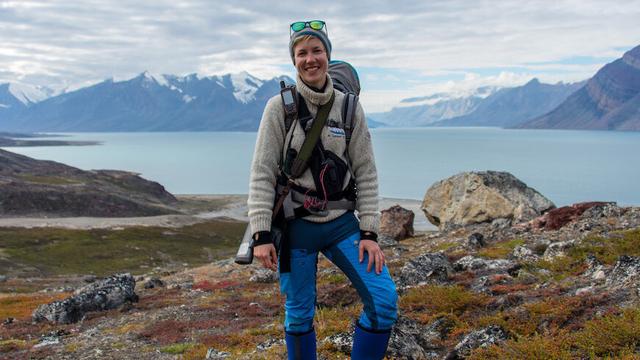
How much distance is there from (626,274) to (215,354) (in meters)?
8.34

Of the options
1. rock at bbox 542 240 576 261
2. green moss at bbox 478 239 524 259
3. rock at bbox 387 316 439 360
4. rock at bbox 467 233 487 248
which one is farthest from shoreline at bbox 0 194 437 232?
rock at bbox 387 316 439 360

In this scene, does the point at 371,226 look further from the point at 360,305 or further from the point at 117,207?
the point at 117,207

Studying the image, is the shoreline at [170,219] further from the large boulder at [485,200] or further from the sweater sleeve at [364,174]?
the sweater sleeve at [364,174]

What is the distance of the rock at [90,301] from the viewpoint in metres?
17.8

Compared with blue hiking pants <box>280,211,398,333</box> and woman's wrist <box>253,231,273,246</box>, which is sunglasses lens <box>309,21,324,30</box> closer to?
blue hiking pants <box>280,211,398,333</box>

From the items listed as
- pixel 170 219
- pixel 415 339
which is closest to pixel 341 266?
pixel 415 339

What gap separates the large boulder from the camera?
1391 inches

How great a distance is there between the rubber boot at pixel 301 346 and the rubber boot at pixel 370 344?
1.90 ft

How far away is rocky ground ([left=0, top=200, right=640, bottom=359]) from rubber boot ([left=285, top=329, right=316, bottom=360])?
8.56 feet

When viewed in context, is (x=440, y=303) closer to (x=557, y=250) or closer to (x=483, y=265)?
(x=483, y=265)

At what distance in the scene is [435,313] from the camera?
454 inches

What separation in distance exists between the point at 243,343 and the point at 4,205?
107941mm

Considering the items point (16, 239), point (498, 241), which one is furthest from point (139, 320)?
point (16, 239)

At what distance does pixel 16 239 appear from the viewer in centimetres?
7450
